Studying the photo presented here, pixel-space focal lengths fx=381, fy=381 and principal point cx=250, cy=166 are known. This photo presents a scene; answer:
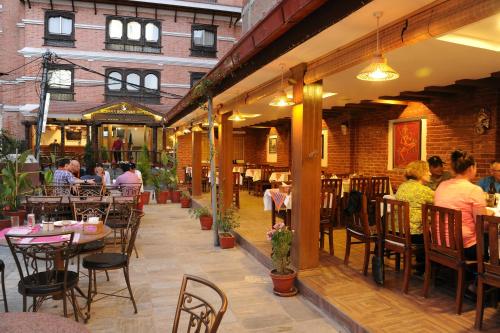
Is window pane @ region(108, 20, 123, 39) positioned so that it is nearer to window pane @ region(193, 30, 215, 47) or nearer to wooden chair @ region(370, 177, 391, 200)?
window pane @ region(193, 30, 215, 47)

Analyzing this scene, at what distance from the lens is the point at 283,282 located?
14.2ft

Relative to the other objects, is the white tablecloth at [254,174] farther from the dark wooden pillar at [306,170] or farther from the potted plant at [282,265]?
the potted plant at [282,265]

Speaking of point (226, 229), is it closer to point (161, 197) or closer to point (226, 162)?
point (226, 162)

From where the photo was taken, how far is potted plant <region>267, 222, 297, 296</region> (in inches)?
171

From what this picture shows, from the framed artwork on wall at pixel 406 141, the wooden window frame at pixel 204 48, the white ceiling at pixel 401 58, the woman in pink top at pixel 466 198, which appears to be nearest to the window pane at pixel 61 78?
the wooden window frame at pixel 204 48

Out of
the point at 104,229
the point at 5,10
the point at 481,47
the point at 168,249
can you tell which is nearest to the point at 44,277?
the point at 104,229

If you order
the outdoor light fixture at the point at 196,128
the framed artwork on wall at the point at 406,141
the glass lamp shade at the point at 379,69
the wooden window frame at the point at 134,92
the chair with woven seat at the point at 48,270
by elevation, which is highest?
the wooden window frame at the point at 134,92

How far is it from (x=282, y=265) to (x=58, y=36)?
58.3ft

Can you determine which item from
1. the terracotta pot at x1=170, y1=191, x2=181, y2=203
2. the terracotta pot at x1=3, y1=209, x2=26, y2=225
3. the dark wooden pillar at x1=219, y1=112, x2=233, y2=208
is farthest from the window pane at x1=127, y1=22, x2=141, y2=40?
the terracotta pot at x1=3, y1=209, x2=26, y2=225

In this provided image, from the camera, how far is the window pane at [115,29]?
18.5 metres

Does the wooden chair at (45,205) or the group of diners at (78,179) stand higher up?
the group of diners at (78,179)

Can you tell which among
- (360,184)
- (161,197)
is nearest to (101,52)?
(161,197)

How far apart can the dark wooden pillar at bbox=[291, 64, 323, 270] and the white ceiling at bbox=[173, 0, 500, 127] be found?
0.48m

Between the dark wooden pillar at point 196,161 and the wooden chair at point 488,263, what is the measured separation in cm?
932
